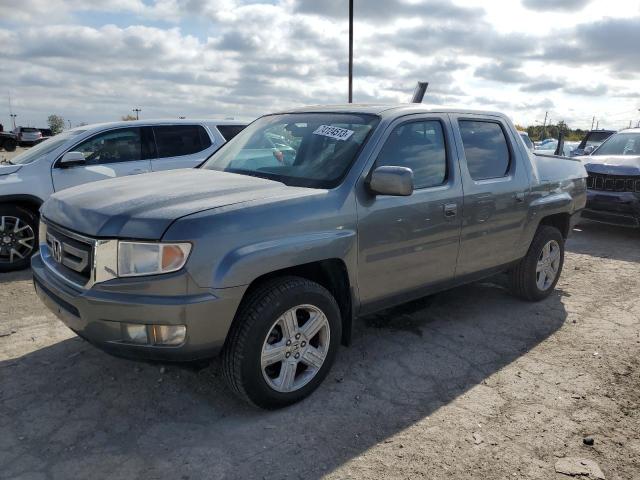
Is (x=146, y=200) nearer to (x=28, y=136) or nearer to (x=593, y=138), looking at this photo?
(x=593, y=138)

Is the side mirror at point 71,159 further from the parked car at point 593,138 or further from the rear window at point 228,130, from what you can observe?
the parked car at point 593,138

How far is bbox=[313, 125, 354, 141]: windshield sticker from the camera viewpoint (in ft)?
11.7

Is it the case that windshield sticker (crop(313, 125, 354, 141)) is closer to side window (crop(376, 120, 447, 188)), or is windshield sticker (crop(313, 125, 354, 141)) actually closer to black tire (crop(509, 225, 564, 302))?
side window (crop(376, 120, 447, 188))

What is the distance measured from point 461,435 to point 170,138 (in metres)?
5.50

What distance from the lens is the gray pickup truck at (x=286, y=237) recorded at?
267 cm

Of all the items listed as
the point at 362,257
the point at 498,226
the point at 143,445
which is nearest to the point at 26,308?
the point at 143,445

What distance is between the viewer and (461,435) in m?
2.96

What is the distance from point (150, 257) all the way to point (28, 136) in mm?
→ 37890

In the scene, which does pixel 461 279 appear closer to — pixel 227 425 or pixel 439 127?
pixel 439 127

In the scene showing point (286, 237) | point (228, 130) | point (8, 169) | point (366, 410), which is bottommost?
point (366, 410)

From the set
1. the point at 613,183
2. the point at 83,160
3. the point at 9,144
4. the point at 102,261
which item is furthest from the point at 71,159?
the point at 9,144

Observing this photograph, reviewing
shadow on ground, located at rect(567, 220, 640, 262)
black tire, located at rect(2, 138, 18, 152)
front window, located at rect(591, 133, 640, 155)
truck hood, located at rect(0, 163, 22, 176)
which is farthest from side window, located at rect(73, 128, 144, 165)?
black tire, located at rect(2, 138, 18, 152)

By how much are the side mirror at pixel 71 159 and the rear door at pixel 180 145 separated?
865mm

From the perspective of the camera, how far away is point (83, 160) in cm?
630
